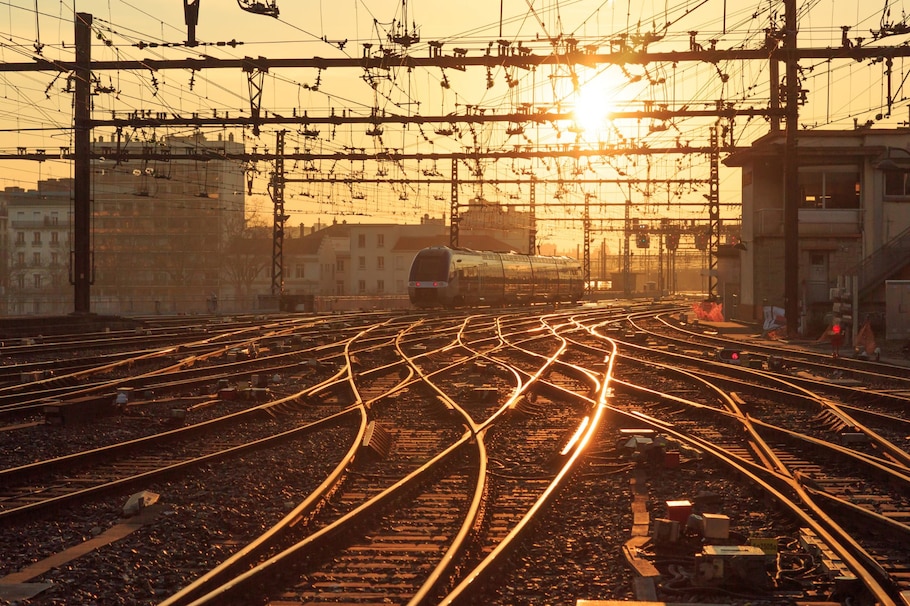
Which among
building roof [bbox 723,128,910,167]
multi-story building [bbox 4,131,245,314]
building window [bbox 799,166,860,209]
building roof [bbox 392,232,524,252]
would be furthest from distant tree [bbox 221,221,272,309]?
building window [bbox 799,166,860,209]

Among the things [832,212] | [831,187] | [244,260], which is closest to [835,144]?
[831,187]

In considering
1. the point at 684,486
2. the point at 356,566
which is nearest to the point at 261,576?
the point at 356,566

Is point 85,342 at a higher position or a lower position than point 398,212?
lower

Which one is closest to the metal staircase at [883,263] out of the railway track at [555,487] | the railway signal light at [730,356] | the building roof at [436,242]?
the railway signal light at [730,356]

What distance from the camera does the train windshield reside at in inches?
1955

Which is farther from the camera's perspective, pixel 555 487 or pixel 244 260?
pixel 244 260

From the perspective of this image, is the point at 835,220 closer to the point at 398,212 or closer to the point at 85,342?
the point at 85,342

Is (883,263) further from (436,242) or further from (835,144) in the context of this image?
(436,242)

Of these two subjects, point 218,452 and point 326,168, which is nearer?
point 218,452

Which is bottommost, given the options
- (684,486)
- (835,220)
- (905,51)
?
(684,486)

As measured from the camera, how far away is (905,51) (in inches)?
1041

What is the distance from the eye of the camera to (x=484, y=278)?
54.5m

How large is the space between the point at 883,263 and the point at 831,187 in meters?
4.72

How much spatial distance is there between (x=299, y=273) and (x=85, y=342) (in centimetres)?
10090
